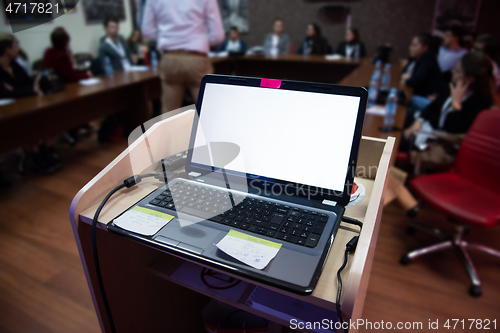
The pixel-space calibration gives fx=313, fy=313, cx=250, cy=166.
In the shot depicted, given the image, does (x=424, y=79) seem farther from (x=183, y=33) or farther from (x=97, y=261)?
(x=97, y=261)

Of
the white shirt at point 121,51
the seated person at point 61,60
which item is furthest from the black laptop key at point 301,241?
the white shirt at point 121,51

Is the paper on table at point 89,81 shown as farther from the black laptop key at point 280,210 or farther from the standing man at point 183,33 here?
the black laptop key at point 280,210

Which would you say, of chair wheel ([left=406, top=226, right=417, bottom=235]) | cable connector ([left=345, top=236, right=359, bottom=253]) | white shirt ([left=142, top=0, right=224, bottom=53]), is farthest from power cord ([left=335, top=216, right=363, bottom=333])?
white shirt ([left=142, top=0, right=224, bottom=53])

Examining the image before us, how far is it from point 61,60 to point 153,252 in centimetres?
284

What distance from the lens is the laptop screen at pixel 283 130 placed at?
721 mm

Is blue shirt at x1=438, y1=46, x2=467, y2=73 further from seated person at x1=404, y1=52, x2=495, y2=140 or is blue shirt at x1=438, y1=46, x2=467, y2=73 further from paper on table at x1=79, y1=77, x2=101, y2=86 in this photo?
paper on table at x1=79, y1=77, x2=101, y2=86

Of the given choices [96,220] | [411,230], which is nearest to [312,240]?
[96,220]

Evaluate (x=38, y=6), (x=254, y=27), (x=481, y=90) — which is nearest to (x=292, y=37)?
(x=254, y=27)

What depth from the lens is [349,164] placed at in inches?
27.8

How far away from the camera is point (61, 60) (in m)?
2.98

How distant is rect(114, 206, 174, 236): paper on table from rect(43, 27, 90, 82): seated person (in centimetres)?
291

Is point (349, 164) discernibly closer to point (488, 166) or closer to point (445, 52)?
point (488, 166)

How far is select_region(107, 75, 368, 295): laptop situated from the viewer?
2.00 feet

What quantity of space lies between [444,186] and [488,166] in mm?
218
